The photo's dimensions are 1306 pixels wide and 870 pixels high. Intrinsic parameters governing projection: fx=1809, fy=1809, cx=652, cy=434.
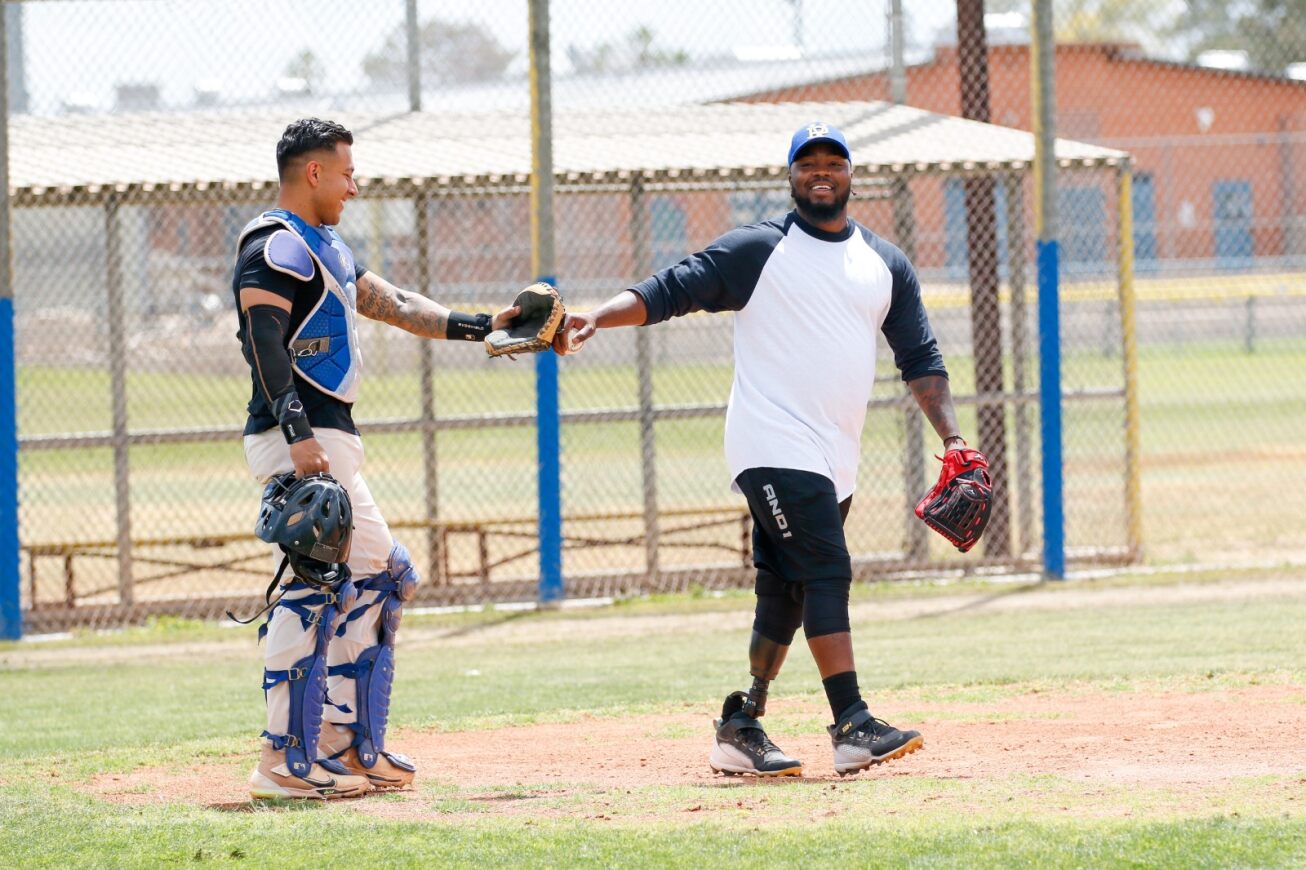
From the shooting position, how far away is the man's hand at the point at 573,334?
591 cm

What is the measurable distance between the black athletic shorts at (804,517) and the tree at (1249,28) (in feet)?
79.1

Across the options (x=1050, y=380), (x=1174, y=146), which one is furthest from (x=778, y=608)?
(x=1174, y=146)

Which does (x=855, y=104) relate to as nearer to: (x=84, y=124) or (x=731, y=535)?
(x=731, y=535)

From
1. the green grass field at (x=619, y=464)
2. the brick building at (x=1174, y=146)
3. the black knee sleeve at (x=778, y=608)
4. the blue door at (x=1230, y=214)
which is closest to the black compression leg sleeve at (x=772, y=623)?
the black knee sleeve at (x=778, y=608)

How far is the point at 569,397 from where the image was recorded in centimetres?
2322

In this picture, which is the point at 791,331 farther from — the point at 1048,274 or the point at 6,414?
the point at 6,414

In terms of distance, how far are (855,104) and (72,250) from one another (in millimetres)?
11796

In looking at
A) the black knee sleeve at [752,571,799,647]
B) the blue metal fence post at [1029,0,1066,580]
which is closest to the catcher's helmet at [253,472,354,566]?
A: the black knee sleeve at [752,571,799,647]

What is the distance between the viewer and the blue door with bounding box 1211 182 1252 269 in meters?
24.7

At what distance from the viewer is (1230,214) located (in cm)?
2483

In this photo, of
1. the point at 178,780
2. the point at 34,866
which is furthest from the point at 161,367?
the point at 34,866

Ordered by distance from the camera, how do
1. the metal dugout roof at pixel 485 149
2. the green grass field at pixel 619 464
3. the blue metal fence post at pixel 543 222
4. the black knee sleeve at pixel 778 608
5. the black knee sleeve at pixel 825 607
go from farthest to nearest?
the green grass field at pixel 619 464 < the metal dugout roof at pixel 485 149 < the blue metal fence post at pixel 543 222 < the black knee sleeve at pixel 778 608 < the black knee sleeve at pixel 825 607

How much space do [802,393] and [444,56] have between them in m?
10.2

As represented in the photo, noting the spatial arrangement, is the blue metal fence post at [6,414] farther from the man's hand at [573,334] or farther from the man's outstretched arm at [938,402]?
the man's outstretched arm at [938,402]
